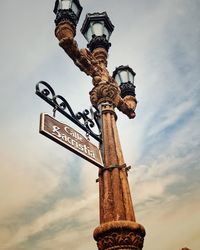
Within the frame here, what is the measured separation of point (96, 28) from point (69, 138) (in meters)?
2.98

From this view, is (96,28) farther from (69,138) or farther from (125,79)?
(69,138)

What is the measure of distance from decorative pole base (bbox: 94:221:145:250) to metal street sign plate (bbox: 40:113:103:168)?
89 cm

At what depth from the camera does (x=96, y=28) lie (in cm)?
538

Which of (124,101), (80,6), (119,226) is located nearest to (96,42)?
(80,6)

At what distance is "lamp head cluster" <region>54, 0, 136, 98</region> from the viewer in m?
4.70

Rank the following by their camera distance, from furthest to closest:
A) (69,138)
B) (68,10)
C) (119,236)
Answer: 1. (68,10)
2. (69,138)
3. (119,236)

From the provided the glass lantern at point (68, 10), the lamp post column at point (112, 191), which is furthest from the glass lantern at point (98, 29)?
the lamp post column at point (112, 191)

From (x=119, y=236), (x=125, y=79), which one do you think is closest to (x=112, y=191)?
(x=119, y=236)

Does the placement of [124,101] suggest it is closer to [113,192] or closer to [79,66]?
[79,66]

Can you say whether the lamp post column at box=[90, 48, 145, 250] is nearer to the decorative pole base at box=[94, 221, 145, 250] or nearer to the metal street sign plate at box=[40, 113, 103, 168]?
the decorative pole base at box=[94, 221, 145, 250]

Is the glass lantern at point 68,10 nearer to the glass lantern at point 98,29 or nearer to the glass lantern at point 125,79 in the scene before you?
the glass lantern at point 98,29

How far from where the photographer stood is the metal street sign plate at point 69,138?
10.2ft

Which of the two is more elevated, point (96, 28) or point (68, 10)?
point (96, 28)

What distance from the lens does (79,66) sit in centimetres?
478
